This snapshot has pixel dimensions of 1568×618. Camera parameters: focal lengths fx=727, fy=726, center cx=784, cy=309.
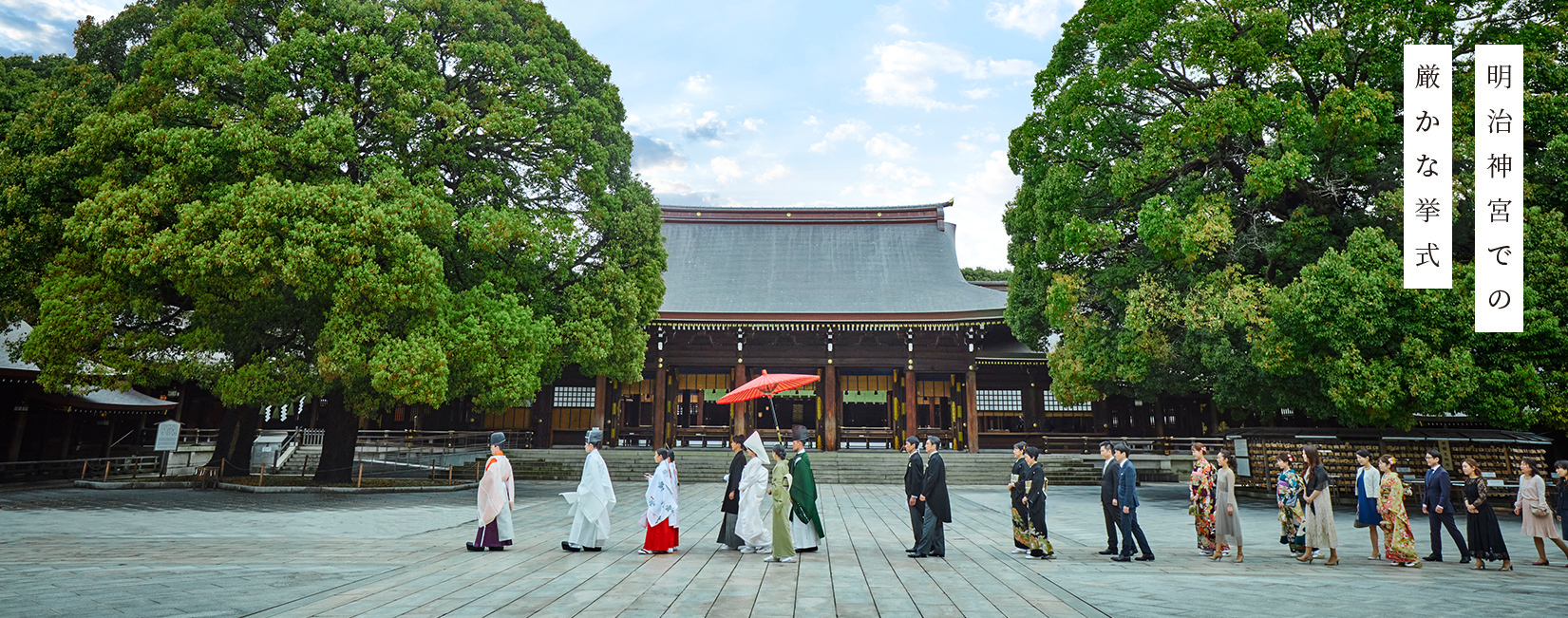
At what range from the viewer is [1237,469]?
563 inches

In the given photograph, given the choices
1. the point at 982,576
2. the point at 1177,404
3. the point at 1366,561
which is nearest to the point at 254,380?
the point at 982,576

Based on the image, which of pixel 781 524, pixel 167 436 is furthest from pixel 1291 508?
pixel 167 436

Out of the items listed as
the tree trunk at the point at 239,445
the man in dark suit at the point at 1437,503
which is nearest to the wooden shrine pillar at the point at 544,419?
the tree trunk at the point at 239,445

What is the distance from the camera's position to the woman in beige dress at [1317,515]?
24.5 feet

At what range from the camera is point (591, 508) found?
25.3ft

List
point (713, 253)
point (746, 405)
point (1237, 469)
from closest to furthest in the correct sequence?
point (1237, 469) < point (746, 405) < point (713, 253)

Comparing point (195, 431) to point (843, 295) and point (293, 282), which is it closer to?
point (293, 282)

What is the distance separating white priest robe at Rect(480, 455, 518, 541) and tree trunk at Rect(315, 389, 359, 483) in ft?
28.0

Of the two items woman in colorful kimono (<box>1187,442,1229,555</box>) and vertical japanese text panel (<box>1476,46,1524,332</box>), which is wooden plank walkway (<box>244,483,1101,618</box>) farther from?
vertical japanese text panel (<box>1476,46,1524,332</box>)

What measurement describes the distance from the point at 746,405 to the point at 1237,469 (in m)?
13.0

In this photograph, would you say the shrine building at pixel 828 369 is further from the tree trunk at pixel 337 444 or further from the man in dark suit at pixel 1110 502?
the man in dark suit at pixel 1110 502

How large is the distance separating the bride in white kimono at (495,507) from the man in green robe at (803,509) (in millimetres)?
3006

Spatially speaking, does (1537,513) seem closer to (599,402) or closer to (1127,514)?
(1127,514)

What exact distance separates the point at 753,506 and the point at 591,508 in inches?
67.9
